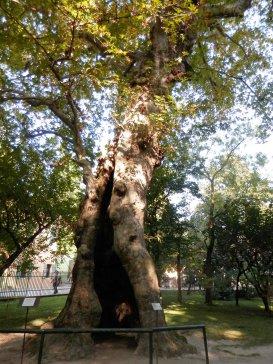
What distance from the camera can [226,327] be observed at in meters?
11.9

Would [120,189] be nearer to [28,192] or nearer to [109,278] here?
[109,278]

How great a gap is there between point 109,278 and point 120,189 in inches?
104

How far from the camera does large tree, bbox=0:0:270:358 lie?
7.68 meters

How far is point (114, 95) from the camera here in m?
9.12

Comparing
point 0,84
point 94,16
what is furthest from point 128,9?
point 0,84

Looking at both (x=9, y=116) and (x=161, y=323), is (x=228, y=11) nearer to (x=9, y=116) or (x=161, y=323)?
(x=9, y=116)

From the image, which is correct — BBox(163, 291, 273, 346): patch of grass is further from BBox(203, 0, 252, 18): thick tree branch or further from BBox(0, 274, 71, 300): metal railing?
BBox(203, 0, 252, 18): thick tree branch

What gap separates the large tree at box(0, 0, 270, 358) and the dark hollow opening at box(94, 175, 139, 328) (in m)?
0.03

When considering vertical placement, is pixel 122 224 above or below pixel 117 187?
below

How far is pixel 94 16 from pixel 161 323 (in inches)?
251

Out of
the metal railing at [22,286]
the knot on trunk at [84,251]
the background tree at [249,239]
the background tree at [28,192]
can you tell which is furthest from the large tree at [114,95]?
the metal railing at [22,286]

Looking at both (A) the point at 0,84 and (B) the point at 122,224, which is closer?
(B) the point at 122,224

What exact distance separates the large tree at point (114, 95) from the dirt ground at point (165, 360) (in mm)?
458

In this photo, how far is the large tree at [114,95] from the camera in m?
7.68
